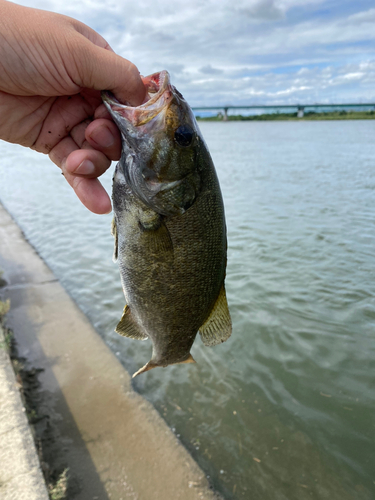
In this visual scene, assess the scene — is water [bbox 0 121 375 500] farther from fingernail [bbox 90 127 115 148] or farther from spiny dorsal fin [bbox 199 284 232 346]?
fingernail [bbox 90 127 115 148]

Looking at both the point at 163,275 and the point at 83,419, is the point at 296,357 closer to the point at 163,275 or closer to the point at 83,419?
the point at 83,419

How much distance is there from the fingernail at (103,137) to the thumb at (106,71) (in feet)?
0.84

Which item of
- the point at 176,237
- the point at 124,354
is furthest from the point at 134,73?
the point at 124,354

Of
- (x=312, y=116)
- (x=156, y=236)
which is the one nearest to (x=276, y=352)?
(x=156, y=236)

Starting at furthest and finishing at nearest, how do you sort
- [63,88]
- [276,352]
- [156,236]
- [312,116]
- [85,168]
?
1. [312,116]
2. [276,352]
3. [85,168]
4. [63,88]
5. [156,236]

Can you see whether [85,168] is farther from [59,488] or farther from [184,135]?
[59,488]

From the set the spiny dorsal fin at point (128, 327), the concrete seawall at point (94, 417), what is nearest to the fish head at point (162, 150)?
the spiny dorsal fin at point (128, 327)

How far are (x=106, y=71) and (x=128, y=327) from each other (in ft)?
5.38

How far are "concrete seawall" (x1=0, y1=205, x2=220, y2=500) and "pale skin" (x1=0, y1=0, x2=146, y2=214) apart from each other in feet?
8.57

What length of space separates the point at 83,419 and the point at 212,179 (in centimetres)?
375

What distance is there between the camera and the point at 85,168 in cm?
253

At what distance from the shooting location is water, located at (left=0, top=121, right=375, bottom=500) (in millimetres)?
4359

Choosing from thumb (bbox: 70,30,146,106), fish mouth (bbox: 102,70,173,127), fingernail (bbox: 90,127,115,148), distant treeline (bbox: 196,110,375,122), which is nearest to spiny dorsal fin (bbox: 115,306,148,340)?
fingernail (bbox: 90,127,115,148)

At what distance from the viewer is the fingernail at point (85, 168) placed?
252 cm
